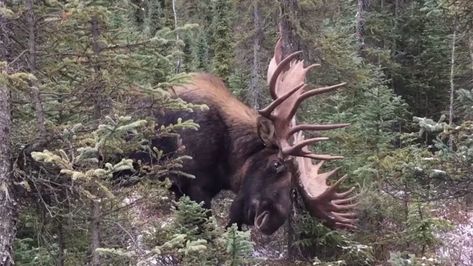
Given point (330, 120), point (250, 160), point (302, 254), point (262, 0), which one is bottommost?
point (302, 254)

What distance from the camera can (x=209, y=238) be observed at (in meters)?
6.40

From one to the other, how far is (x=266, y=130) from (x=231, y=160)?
673mm

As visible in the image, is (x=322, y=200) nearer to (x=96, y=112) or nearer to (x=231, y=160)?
(x=231, y=160)

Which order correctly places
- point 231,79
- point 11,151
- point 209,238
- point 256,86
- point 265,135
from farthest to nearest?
point 231,79 → point 256,86 → point 265,135 → point 209,238 → point 11,151

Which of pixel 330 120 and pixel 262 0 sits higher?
pixel 262 0

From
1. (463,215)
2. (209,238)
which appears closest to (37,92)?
(209,238)

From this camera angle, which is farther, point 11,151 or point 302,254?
point 302,254

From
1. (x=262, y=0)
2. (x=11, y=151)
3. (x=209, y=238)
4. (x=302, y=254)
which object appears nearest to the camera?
(x=11, y=151)

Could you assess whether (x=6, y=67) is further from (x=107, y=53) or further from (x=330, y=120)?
(x=330, y=120)

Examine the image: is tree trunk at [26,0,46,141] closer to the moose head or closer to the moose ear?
the moose head

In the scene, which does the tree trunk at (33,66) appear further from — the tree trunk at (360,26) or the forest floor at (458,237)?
the tree trunk at (360,26)

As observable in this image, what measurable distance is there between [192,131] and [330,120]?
150 inches

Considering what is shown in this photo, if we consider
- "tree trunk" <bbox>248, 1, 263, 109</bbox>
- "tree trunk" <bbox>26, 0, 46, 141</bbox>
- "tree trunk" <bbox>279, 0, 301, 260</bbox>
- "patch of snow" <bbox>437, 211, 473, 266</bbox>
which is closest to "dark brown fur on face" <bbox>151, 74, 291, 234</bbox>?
"tree trunk" <bbox>279, 0, 301, 260</bbox>

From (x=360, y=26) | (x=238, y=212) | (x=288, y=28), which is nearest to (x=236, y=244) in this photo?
(x=238, y=212)
